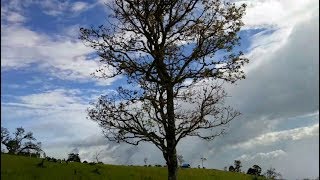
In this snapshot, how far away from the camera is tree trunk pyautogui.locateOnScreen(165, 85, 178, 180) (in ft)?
99.1

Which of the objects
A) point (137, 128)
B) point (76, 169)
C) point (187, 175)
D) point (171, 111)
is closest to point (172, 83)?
point (171, 111)

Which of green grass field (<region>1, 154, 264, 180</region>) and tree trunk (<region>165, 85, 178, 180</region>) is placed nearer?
tree trunk (<region>165, 85, 178, 180</region>)

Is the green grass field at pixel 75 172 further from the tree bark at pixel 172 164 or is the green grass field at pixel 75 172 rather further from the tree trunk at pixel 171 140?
the tree trunk at pixel 171 140

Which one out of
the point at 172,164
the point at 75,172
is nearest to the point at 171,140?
the point at 172,164

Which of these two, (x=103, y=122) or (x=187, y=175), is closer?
(x=103, y=122)

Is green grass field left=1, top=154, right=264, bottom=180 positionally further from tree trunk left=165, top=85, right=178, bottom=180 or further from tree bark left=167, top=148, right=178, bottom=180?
tree trunk left=165, top=85, right=178, bottom=180

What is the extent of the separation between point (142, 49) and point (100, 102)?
4.59 meters

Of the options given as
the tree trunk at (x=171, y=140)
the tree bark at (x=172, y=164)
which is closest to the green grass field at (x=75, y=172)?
the tree bark at (x=172, y=164)

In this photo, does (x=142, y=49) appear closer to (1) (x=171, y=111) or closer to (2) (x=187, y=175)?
(1) (x=171, y=111)

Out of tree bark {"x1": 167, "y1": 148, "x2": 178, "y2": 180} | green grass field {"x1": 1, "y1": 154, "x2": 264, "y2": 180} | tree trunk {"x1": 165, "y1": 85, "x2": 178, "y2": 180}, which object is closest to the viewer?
tree trunk {"x1": 165, "y1": 85, "x2": 178, "y2": 180}

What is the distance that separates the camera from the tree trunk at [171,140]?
99.1 ft

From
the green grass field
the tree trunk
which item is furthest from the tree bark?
the green grass field

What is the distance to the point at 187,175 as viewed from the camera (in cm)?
4331

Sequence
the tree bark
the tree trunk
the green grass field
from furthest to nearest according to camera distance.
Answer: the green grass field, the tree bark, the tree trunk
